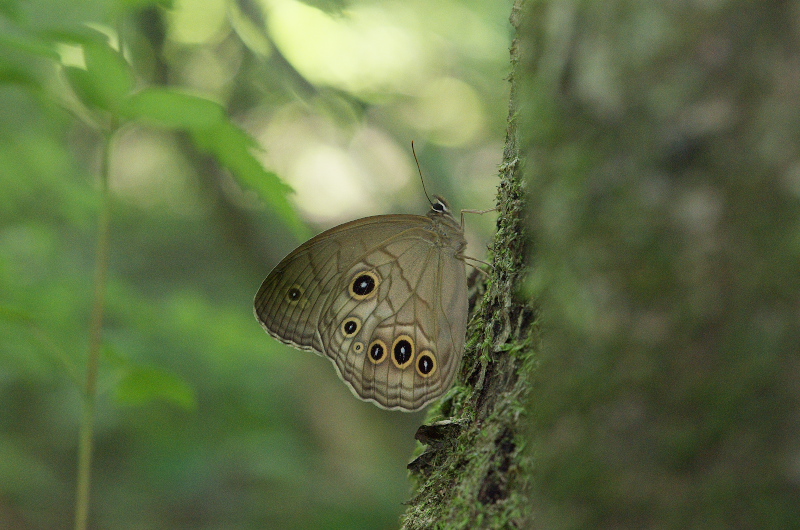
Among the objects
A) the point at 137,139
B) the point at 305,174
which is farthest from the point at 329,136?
the point at 137,139

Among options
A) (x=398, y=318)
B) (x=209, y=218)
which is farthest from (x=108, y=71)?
(x=209, y=218)

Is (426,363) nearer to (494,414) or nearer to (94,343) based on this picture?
(494,414)


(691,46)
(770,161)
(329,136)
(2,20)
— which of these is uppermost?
(329,136)

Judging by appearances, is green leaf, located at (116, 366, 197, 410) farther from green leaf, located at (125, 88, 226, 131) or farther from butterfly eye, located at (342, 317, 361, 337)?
green leaf, located at (125, 88, 226, 131)

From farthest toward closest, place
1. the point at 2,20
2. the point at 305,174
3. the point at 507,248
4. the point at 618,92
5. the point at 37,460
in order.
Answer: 1. the point at 305,174
2. the point at 37,460
3. the point at 2,20
4. the point at 507,248
5. the point at 618,92

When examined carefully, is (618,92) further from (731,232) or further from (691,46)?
(731,232)

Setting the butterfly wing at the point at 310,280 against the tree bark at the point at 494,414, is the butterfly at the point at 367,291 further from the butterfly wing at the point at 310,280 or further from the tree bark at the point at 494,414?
the tree bark at the point at 494,414
